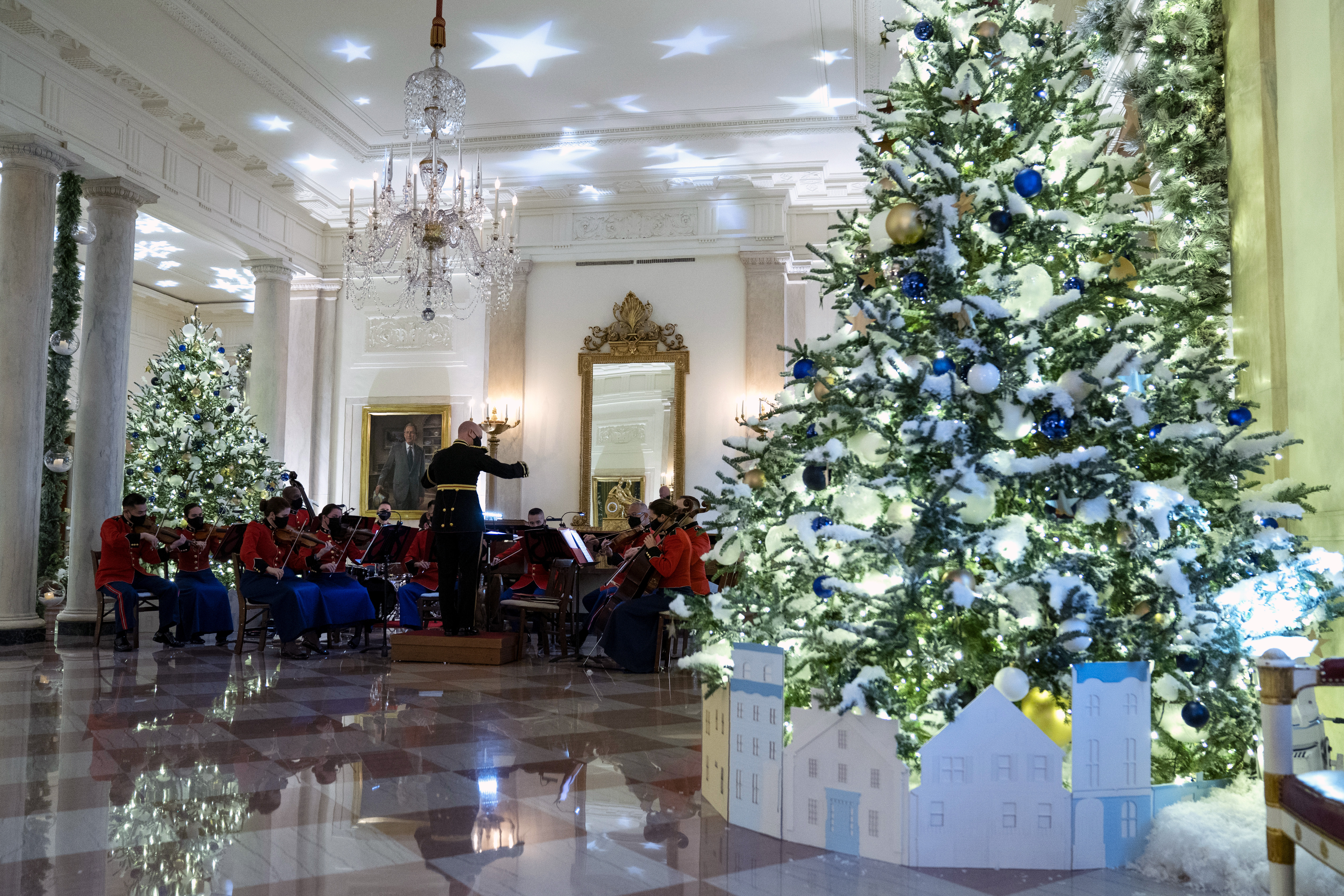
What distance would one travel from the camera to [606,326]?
44.2 ft

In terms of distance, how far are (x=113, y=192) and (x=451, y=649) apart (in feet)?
21.2

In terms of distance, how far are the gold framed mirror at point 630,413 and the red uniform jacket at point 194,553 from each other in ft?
16.0

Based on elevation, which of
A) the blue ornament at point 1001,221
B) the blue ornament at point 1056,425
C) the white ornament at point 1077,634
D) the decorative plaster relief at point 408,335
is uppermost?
the decorative plaster relief at point 408,335

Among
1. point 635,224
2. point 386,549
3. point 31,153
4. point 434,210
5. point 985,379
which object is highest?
point 635,224

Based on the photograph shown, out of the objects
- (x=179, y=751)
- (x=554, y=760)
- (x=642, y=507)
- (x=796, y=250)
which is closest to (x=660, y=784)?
(x=554, y=760)

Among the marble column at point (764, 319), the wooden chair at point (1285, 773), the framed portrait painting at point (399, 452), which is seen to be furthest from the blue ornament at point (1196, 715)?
the framed portrait painting at point (399, 452)

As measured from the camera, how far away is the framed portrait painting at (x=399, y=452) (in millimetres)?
13930

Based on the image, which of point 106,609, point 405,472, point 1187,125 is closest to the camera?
point 1187,125

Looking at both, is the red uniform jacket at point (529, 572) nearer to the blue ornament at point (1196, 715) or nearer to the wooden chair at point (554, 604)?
the wooden chair at point (554, 604)

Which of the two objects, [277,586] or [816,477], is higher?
[816,477]

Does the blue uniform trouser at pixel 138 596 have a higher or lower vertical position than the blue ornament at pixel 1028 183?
lower

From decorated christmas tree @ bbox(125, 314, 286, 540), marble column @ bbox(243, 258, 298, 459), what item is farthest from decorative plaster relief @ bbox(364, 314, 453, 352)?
decorated christmas tree @ bbox(125, 314, 286, 540)

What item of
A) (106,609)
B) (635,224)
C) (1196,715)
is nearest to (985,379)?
(1196,715)

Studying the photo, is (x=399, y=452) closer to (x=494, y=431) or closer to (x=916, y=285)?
(x=494, y=431)
